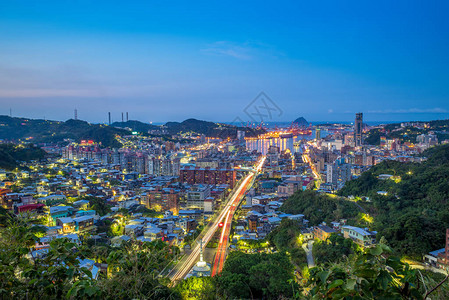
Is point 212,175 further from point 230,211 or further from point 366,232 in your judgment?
point 366,232

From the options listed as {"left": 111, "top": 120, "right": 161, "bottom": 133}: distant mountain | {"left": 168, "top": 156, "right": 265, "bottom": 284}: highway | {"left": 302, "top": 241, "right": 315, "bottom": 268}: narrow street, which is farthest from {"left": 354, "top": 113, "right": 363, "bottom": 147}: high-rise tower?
{"left": 111, "top": 120, "right": 161, "bottom": 133}: distant mountain

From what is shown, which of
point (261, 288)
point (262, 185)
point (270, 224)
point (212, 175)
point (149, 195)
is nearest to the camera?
point (261, 288)

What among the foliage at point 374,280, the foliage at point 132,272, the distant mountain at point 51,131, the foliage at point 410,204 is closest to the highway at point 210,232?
the foliage at point 132,272

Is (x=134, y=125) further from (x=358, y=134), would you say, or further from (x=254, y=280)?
(x=254, y=280)

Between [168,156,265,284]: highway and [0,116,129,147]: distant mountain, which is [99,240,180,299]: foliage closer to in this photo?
[168,156,265,284]: highway

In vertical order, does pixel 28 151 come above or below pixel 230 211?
above

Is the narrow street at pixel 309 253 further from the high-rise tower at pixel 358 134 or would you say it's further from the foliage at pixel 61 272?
the high-rise tower at pixel 358 134

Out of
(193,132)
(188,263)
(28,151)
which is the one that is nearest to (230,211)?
(188,263)
